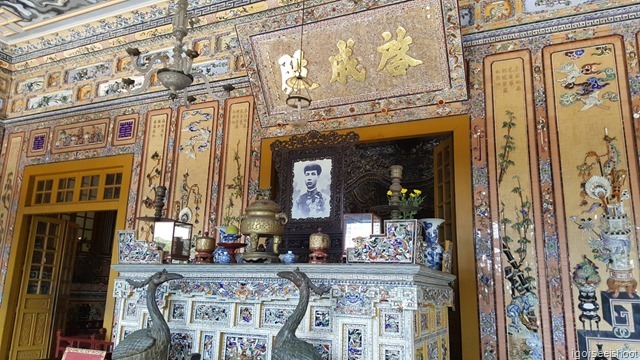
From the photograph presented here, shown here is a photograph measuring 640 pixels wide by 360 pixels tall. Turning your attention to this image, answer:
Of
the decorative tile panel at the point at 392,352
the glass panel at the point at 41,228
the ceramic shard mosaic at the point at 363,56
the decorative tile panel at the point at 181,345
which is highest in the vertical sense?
the ceramic shard mosaic at the point at 363,56

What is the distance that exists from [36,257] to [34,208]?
0.68m

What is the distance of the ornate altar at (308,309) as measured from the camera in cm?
262

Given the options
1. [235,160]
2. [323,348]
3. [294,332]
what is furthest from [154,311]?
[235,160]

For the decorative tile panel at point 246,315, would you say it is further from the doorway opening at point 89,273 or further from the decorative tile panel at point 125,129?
the doorway opening at point 89,273

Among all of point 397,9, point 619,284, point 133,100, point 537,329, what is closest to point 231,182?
point 133,100

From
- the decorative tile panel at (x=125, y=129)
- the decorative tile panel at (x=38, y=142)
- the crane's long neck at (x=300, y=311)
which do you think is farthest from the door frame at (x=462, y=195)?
the decorative tile panel at (x=38, y=142)

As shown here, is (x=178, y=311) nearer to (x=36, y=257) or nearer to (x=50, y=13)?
(x=36, y=257)

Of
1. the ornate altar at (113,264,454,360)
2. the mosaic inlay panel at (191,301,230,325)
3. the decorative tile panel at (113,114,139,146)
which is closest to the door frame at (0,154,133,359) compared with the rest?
the decorative tile panel at (113,114,139,146)

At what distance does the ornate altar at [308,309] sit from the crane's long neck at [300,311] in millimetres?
129

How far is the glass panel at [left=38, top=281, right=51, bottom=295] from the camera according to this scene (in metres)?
6.34

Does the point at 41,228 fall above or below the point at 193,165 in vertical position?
below

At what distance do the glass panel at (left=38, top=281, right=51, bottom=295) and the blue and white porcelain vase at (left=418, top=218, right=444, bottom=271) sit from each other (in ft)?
17.9

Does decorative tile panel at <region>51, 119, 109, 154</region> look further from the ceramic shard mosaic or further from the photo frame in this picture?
the photo frame

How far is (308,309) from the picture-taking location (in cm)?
291
